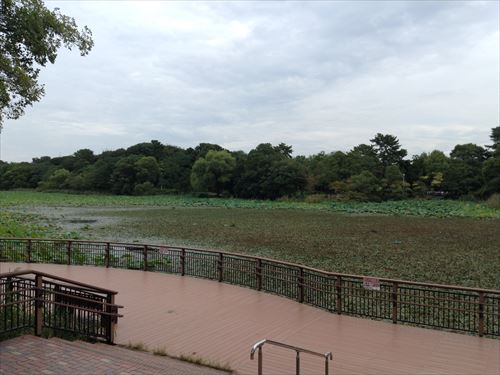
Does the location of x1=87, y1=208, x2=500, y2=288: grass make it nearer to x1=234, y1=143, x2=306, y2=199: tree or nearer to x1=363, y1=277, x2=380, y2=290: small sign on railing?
x1=363, y1=277, x2=380, y2=290: small sign on railing

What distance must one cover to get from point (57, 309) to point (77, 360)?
1849mm

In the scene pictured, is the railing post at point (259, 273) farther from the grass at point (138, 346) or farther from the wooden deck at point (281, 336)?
the grass at point (138, 346)

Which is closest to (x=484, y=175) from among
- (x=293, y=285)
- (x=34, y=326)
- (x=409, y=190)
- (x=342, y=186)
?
(x=409, y=190)

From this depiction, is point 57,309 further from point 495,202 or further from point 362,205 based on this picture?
point 362,205

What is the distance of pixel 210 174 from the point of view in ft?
289

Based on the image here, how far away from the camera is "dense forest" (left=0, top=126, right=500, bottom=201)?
72.4 meters

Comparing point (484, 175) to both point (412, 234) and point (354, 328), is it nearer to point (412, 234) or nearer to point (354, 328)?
point (412, 234)

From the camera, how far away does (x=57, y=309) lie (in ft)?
22.1

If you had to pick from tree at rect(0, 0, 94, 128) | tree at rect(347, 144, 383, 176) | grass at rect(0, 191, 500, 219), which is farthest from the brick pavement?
tree at rect(347, 144, 383, 176)

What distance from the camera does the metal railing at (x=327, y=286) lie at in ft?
25.1

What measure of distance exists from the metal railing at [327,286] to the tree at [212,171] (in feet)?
236

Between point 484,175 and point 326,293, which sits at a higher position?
point 484,175

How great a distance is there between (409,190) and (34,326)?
77.2 meters

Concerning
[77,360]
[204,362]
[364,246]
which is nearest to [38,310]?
[77,360]
